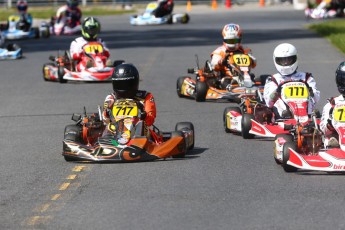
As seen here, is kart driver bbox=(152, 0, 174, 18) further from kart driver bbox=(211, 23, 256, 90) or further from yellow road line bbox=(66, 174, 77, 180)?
yellow road line bbox=(66, 174, 77, 180)

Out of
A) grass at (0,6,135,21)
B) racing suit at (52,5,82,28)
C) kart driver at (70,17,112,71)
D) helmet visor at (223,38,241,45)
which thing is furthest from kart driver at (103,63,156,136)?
grass at (0,6,135,21)

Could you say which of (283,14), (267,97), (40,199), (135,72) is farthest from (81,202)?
(283,14)

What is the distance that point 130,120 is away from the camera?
12.7 m

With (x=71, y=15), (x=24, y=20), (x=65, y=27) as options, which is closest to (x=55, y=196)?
(x=24, y=20)

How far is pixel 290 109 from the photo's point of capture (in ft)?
46.1

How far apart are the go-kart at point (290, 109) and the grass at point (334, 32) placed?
13649mm

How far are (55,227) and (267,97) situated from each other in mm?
5830

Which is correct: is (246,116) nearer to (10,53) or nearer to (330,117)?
(330,117)

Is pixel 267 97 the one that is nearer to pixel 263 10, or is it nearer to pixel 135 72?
pixel 135 72

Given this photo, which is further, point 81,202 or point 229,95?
point 229,95

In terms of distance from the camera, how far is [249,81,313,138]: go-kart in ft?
45.5

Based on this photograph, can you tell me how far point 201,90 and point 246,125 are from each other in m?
4.65

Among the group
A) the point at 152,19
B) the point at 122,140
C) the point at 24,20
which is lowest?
the point at 152,19

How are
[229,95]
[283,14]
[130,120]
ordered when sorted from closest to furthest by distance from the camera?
1. [130,120]
2. [229,95]
3. [283,14]
